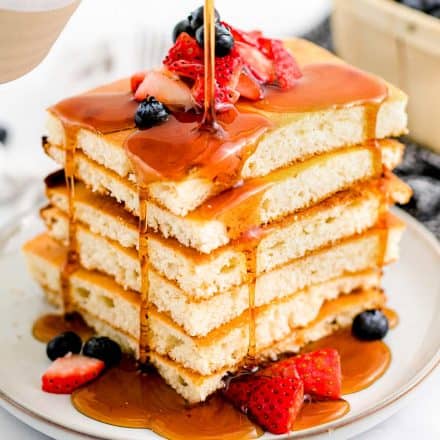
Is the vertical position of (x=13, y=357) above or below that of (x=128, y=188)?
below

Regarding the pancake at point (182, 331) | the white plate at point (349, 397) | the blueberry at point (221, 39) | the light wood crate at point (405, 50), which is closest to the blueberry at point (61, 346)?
the white plate at point (349, 397)

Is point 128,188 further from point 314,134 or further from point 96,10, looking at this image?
point 96,10

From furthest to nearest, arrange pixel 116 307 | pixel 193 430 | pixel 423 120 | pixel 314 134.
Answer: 1. pixel 423 120
2. pixel 116 307
3. pixel 314 134
4. pixel 193 430

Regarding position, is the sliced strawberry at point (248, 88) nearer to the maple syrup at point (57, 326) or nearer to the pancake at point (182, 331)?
the pancake at point (182, 331)

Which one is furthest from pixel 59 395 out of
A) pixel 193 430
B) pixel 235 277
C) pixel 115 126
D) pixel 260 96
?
pixel 260 96

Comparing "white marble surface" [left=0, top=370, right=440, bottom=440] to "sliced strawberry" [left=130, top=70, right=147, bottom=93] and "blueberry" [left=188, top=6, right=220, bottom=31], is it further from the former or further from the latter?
"blueberry" [left=188, top=6, right=220, bottom=31]

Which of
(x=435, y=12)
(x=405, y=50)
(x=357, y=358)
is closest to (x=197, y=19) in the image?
(x=357, y=358)
